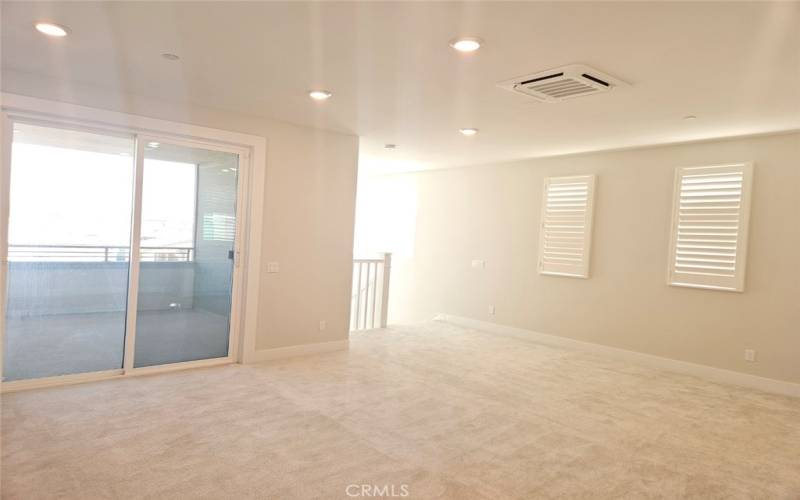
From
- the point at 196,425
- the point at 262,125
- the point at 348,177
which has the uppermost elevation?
the point at 262,125

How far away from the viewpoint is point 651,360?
559 centimetres

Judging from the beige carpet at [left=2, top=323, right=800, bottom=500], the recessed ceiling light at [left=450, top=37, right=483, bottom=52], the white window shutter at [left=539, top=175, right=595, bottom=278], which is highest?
the recessed ceiling light at [left=450, top=37, right=483, bottom=52]

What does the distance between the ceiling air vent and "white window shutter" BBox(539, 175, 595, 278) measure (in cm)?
269

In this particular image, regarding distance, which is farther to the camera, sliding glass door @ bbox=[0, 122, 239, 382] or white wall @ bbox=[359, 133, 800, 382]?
white wall @ bbox=[359, 133, 800, 382]

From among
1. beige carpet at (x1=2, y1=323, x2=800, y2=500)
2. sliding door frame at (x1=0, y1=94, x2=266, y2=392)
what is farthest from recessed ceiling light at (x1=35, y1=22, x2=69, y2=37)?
beige carpet at (x1=2, y1=323, x2=800, y2=500)

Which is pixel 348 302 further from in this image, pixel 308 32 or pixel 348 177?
pixel 308 32

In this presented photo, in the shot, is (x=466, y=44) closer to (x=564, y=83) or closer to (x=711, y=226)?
(x=564, y=83)

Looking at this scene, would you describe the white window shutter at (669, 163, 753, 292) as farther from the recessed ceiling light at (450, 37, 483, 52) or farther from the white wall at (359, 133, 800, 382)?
the recessed ceiling light at (450, 37, 483, 52)

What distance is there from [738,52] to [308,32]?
2.40 meters

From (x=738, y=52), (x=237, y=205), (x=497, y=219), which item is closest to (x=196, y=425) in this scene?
(x=237, y=205)

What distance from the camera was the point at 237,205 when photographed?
4.96m

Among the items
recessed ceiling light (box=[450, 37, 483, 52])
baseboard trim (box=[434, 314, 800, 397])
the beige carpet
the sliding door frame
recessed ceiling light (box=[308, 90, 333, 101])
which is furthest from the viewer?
baseboard trim (box=[434, 314, 800, 397])

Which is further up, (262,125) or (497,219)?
(262,125)

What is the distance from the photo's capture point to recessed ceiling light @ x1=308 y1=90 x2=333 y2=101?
398cm
